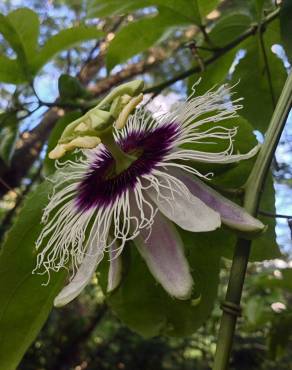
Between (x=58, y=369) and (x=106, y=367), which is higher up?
(x=58, y=369)

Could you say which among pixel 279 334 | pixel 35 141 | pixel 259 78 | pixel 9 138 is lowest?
pixel 35 141

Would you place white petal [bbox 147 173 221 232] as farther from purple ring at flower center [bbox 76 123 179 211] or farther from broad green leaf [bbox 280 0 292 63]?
broad green leaf [bbox 280 0 292 63]

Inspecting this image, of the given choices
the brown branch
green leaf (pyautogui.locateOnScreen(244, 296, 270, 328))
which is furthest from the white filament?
the brown branch

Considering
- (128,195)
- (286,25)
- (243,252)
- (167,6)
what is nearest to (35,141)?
(167,6)

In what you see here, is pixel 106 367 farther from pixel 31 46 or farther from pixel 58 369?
pixel 31 46

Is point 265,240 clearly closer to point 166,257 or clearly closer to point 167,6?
point 166,257

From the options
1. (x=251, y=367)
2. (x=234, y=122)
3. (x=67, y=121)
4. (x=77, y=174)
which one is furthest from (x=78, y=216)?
(x=251, y=367)
